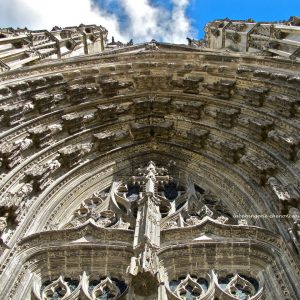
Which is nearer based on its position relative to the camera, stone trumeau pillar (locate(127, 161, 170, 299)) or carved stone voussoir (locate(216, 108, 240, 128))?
stone trumeau pillar (locate(127, 161, 170, 299))

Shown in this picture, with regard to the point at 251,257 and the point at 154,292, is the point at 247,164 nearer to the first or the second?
the point at 251,257

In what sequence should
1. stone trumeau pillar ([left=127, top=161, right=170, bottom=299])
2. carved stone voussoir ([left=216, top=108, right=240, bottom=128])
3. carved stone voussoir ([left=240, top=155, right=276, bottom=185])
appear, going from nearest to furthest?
stone trumeau pillar ([left=127, top=161, right=170, bottom=299])
carved stone voussoir ([left=240, top=155, right=276, bottom=185])
carved stone voussoir ([left=216, top=108, right=240, bottom=128])

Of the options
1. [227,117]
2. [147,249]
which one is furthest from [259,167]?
[147,249]

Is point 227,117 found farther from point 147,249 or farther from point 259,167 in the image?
point 147,249

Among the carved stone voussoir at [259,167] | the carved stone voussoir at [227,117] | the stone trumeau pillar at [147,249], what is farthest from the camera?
the carved stone voussoir at [227,117]

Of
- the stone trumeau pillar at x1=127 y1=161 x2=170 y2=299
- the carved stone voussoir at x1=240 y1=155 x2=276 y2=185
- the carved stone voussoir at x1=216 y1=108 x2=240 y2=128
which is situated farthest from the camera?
the carved stone voussoir at x1=216 y1=108 x2=240 y2=128

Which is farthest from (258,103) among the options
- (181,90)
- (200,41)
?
(200,41)

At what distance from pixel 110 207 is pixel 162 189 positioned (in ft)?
5.52

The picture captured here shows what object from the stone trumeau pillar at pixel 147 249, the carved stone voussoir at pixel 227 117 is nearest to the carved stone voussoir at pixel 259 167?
the carved stone voussoir at pixel 227 117

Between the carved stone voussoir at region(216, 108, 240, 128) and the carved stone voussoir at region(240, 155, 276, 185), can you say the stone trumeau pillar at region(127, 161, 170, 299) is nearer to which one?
the carved stone voussoir at region(240, 155, 276, 185)

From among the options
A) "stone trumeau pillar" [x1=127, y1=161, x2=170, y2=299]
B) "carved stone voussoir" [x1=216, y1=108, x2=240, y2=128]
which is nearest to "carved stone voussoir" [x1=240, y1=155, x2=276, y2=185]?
"carved stone voussoir" [x1=216, y1=108, x2=240, y2=128]

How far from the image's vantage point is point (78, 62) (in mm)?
16750

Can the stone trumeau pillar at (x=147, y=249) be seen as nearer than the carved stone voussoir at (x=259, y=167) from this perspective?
Yes

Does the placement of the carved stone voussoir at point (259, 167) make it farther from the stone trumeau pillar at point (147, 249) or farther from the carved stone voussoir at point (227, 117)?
the stone trumeau pillar at point (147, 249)
